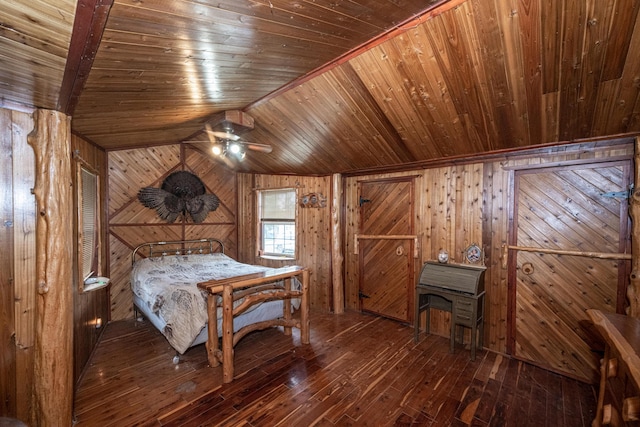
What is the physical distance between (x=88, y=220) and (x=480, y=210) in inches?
201

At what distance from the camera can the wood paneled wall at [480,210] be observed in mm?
3112

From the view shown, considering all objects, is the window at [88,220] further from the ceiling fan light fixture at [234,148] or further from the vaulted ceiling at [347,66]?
the ceiling fan light fixture at [234,148]

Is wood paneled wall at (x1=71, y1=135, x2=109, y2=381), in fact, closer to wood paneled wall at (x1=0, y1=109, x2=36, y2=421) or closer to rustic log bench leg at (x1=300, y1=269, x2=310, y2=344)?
wood paneled wall at (x1=0, y1=109, x2=36, y2=421)

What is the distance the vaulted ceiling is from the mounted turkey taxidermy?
1.38 metres

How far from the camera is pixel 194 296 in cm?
294

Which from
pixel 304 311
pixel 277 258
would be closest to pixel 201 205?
pixel 277 258

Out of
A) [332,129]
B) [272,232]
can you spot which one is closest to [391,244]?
[332,129]

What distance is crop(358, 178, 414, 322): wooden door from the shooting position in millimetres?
4191

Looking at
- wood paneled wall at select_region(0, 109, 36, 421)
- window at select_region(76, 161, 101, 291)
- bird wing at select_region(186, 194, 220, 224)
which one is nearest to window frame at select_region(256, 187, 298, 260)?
bird wing at select_region(186, 194, 220, 224)

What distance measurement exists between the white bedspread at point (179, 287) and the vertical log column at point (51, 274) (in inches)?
38.8

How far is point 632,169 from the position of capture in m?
2.58

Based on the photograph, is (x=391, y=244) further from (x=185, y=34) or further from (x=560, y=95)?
(x=185, y=34)

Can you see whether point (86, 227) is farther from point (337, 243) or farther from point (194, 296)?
point (337, 243)

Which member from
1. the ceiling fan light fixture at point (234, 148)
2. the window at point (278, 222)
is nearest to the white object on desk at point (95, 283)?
the ceiling fan light fixture at point (234, 148)
